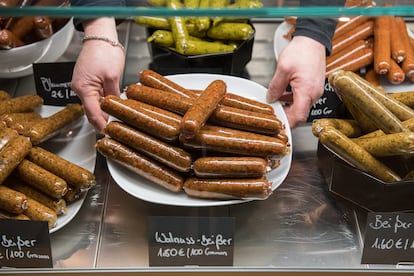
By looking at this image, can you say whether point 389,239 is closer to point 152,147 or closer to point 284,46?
point 152,147

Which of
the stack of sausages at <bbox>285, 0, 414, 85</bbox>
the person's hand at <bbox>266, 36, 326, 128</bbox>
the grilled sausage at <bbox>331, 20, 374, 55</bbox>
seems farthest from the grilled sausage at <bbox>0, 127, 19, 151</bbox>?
the grilled sausage at <bbox>331, 20, 374, 55</bbox>

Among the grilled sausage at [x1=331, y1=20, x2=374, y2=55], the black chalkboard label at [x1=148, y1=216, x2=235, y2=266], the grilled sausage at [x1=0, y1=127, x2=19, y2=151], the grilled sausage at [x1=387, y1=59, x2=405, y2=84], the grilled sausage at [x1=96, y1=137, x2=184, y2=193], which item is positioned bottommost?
the black chalkboard label at [x1=148, y1=216, x2=235, y2=266]

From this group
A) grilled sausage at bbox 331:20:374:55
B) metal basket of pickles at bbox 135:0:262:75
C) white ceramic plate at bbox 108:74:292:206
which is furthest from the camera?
grilled sausage at bbox 331:20:374:55

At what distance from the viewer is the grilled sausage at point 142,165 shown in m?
1.40

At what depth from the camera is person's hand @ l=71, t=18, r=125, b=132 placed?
1.55 m

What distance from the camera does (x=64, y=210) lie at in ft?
4.69

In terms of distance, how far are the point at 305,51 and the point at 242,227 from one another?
510mm

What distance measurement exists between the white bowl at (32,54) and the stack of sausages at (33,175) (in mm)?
204

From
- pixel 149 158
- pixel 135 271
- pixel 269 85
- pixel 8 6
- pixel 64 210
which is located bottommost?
pixel 135 271

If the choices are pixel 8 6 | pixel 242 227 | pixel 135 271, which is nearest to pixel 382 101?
pixel 242 227

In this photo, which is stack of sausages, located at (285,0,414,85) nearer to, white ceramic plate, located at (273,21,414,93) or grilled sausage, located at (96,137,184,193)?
white ceramic plate, located at (273,21,414,93)

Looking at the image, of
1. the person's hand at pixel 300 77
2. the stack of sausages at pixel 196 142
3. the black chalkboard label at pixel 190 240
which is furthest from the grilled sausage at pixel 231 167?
the person's hand at pixel 300 77

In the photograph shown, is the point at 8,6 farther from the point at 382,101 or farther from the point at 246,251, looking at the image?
the point at 382,101

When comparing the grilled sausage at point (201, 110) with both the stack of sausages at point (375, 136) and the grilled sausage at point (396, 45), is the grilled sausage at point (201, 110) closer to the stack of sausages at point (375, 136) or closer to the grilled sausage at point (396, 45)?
the stack of sausages at point (375, 136)
